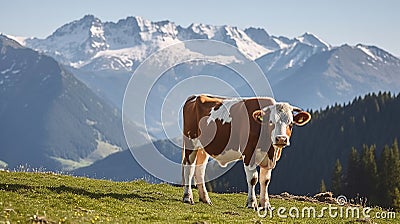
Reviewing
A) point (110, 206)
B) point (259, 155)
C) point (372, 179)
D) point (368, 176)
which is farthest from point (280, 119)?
point (368, 176)

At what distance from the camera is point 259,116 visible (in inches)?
914

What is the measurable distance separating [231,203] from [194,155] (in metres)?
3.13

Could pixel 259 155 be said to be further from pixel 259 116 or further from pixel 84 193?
pixel 84 193

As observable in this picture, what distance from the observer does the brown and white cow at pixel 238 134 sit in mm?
23141

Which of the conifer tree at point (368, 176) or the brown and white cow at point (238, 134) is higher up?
the conifer tree at point (368, 176)

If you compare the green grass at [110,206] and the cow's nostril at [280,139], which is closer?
the green grass at [110,206]

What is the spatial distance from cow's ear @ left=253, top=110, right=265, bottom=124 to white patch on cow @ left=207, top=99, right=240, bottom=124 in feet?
4.77

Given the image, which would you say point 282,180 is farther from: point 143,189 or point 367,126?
point 143,189

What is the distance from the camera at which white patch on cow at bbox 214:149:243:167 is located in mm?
24156

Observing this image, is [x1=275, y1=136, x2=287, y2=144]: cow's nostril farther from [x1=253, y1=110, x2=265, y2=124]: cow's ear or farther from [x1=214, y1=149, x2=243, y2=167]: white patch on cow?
[x1=214, y1=149, x2=243, y2=167]: white patch on cow

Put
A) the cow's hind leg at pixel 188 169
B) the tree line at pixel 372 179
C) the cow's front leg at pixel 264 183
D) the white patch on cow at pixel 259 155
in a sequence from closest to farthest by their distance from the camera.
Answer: the white patch on cow at pixel 259 155
the cow's front leg at pixel 264 183
the cow's hind leg at pixel 188 169
the tree line at pixel 372 179

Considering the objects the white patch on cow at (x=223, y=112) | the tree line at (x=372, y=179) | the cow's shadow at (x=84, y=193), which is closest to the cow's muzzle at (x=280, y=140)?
the white patch on cow at (x=223, y=112)

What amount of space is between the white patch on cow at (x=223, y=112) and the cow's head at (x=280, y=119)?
64.5 inches

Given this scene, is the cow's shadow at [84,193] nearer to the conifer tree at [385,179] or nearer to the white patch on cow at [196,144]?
the white patch on cow at [196,144]
